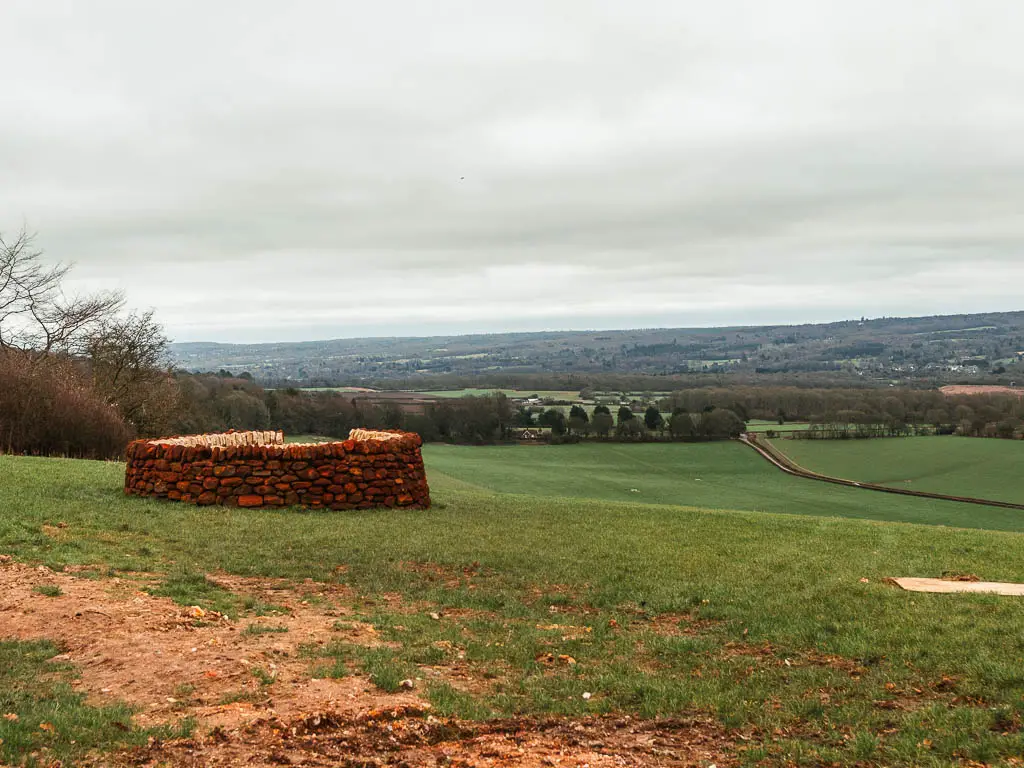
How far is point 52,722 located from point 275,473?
11.1 m

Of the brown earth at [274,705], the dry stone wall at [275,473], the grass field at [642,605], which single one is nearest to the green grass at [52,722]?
the grass field at [642,605]

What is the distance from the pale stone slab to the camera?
9391 millimetres

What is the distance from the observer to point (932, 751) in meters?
4.91

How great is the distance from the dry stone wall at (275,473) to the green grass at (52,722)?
31.6 ft

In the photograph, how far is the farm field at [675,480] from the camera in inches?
1559

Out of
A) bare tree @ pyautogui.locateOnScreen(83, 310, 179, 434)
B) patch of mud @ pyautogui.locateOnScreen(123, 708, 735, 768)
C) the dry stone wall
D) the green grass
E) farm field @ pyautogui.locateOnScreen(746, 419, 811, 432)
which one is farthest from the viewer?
farm field @ pyautogui.locateOnScreen(746, 419, 811, 432)

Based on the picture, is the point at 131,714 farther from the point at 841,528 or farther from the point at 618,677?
the point at 841,528

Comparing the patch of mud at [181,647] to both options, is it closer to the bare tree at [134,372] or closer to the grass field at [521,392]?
the bare tree at [134,372]

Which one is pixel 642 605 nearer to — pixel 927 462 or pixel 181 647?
pixel 181 647

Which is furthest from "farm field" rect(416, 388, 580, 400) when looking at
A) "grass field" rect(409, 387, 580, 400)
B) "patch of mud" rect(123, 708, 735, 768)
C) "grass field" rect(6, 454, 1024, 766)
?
"patch of mud" rect(123, 708, 735, 768)

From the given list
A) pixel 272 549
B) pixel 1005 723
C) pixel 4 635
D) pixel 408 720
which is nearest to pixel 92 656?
pixel 4 635

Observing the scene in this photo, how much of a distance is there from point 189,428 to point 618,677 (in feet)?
159

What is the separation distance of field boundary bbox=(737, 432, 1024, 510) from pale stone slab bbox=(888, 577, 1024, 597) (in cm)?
3759

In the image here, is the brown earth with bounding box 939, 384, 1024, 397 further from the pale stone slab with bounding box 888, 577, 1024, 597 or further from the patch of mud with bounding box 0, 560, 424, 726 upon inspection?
the patch of mud with bounding box 0, 560, 424, 726
